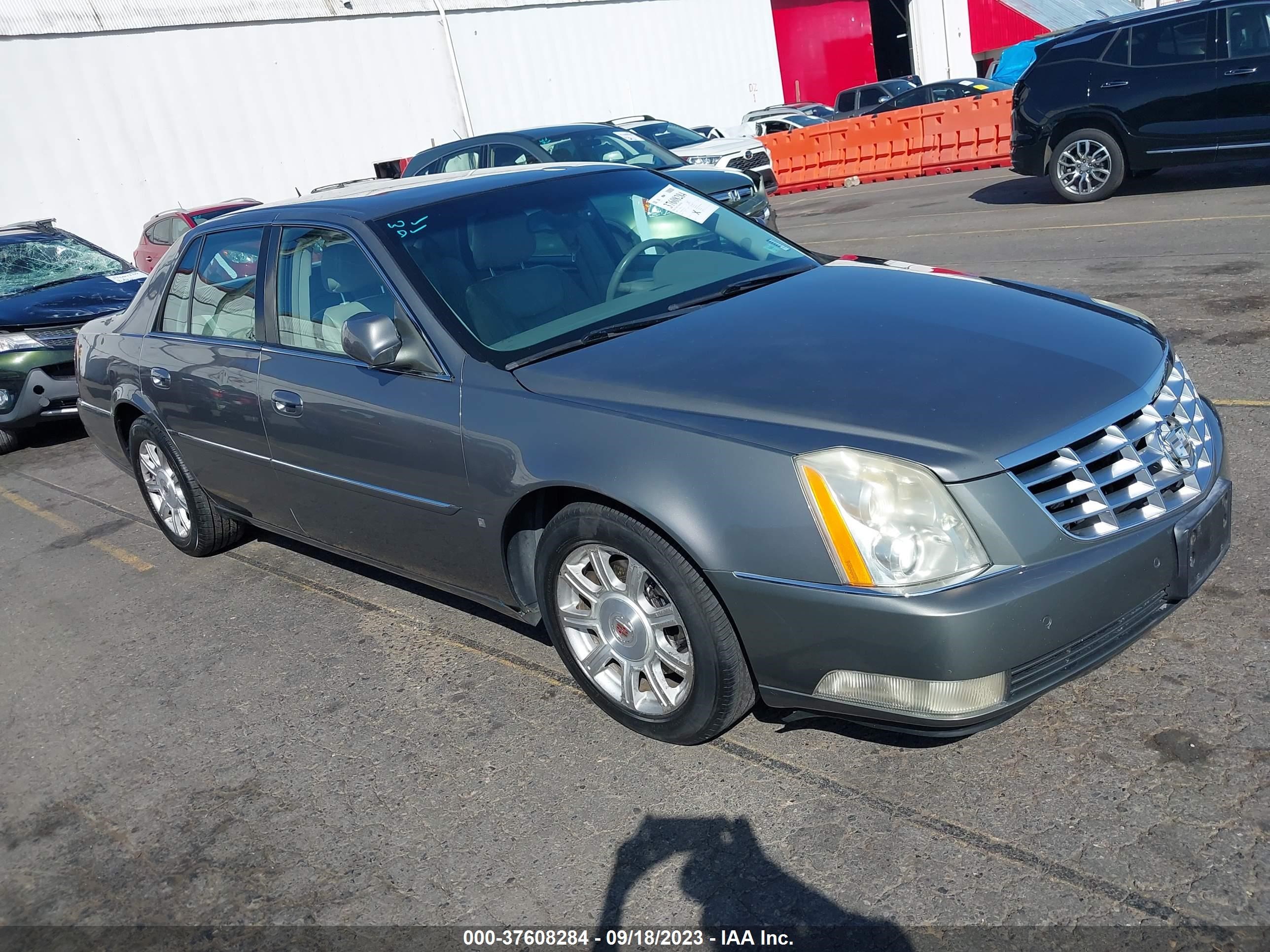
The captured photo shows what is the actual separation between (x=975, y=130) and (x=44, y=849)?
1643cm

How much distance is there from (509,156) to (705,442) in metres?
10.2

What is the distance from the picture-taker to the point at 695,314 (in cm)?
383

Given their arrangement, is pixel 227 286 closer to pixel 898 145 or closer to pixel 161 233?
pixel 161 233

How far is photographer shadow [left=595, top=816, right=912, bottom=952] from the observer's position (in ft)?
8.46

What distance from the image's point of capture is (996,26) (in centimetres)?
4469

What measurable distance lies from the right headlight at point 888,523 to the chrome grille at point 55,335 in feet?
27.4

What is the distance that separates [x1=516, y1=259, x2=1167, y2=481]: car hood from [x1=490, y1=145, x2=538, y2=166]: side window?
8906 mm

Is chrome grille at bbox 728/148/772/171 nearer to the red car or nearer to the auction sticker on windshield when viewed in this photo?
the red car

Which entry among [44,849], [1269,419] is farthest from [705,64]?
[44,849]

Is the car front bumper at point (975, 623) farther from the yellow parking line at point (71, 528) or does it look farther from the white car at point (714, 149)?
the white car at point (714, 149)

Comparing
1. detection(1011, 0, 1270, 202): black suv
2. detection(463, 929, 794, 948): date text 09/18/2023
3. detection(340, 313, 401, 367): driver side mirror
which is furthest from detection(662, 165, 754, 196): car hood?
detection(463, 929, 794, 948): date text 09/18/2023

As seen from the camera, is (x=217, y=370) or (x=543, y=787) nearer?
A: (x=543, y=787)

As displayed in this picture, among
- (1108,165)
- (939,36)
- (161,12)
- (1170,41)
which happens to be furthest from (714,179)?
(939,36)

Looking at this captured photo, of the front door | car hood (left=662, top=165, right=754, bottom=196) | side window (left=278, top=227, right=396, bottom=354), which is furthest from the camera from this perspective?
car hood (left=662, top=165, right=754, bottom=196)
